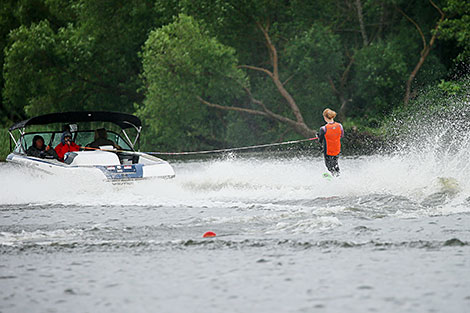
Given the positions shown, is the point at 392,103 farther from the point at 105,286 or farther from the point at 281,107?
the point at 105,286

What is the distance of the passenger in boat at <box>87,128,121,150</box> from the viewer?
15244 millimetres

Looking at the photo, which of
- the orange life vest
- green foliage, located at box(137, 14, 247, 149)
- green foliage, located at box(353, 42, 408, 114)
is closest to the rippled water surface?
the orange life vest

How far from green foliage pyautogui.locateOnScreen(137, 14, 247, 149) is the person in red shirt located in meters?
15.4

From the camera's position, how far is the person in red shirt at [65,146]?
15.1 metres

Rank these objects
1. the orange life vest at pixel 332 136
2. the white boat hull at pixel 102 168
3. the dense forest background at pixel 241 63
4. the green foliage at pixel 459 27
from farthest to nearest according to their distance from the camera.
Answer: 1. the dense forest background at pixel 241 63
2. the green foliage at pixel 459 27
3. the white boat hull at pixel 102 168
4. the orange life vest at pixel 332 136

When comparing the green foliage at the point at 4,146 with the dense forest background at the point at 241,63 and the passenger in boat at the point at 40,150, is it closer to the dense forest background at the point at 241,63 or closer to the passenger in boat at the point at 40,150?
the dense forest background at the point at 241,63

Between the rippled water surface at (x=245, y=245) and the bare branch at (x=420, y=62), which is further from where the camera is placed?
the bare branch at (x=420, y=62)

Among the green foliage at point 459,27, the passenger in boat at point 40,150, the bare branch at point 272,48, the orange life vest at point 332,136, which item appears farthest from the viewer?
the bare branch at point 272,48

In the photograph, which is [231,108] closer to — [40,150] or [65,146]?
[65,146]

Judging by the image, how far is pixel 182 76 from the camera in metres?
31.0

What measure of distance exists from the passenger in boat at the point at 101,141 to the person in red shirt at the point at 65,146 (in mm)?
306

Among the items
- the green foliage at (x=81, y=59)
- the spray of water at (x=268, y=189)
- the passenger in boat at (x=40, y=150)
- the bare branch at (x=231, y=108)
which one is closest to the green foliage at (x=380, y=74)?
the bare branch at (x=231, y=108)

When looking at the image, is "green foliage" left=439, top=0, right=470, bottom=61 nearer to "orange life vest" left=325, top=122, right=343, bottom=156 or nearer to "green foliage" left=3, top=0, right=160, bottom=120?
"green foliage" left=3, top=0, right=160, bottom=120

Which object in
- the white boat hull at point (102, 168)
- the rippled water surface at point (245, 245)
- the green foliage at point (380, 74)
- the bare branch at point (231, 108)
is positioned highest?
the green foliage at point (380, 74)
